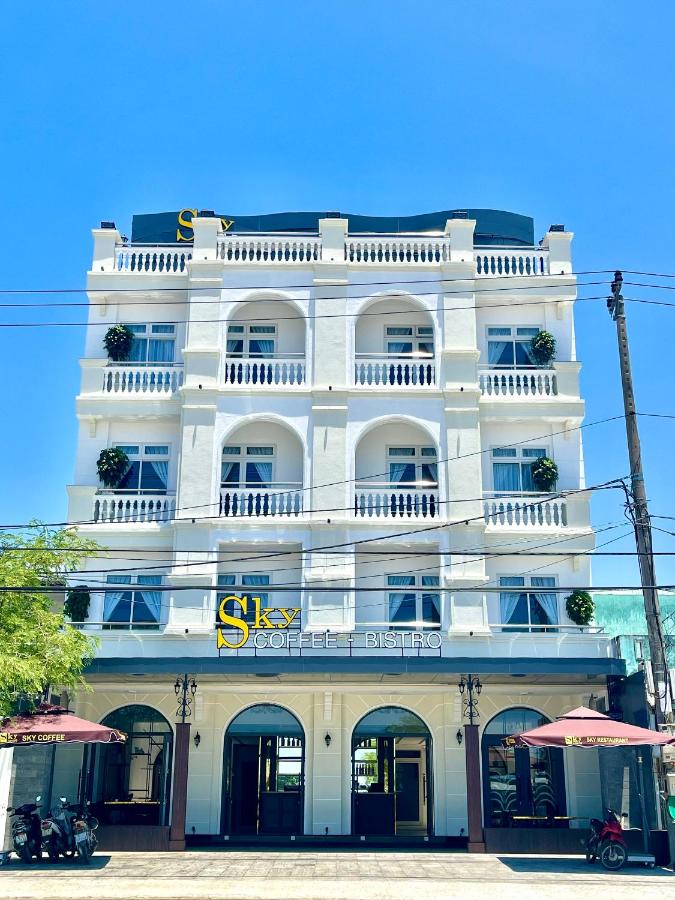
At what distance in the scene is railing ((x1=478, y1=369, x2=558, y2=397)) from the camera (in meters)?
31.0

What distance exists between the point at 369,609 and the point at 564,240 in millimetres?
13021

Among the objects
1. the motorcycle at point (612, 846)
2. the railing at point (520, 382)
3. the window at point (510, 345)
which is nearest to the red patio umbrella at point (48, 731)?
the motorcycle at point (612, 846)

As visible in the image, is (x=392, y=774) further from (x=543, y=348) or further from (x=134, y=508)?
(x=543, y=348)

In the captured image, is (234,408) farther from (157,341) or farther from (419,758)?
(419,758)

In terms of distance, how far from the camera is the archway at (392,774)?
27.7 m

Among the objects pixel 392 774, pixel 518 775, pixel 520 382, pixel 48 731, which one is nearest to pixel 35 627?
pixel 48 731

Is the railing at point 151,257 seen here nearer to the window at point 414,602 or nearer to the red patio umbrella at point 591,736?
the window at point 414,602

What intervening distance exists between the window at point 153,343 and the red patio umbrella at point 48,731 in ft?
39.8

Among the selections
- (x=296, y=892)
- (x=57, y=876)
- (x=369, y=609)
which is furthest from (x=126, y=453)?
(x=296, y=892)

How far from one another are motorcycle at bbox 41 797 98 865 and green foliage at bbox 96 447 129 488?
981 cm

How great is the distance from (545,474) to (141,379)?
40.3ft

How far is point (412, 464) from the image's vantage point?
101 ft

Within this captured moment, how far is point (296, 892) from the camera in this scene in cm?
1900

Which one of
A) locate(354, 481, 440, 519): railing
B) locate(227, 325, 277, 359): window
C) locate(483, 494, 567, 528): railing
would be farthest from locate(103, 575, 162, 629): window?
locate(483, 494, 567, 528): railing
